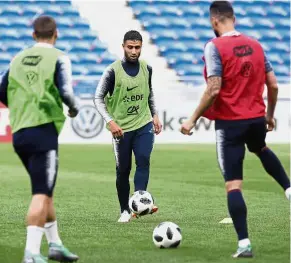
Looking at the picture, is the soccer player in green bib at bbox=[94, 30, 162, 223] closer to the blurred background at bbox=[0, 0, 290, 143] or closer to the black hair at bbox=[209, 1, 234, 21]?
the black hair at bbox=[209, 1, 234, 21]

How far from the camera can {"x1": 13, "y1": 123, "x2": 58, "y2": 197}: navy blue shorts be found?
706 centimetres

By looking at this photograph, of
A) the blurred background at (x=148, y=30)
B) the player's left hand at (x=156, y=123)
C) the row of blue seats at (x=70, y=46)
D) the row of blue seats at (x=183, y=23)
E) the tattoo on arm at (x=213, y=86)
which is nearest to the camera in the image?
the tattoo on arm at (x=213, y=86)

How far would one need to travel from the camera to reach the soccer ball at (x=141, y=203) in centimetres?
1014

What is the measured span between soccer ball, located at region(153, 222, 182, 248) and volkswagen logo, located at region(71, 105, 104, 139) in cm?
1598

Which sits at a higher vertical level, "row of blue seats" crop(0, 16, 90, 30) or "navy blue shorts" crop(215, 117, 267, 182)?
"row of blue seats" crop(0, 16, 90, 30)

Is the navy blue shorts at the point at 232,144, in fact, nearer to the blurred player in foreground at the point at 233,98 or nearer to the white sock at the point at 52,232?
the blurred player in foreground at the point at 233,98

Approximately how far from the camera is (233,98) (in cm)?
756

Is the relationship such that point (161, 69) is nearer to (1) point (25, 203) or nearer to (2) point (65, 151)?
(2) point (65, 151)

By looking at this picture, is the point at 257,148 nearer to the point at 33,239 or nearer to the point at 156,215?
the point at 33,239

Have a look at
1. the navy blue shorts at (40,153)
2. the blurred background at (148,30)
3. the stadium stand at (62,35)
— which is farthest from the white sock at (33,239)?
the stadium stand at (62,35)

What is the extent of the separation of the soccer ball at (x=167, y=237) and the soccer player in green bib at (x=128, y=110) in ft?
6.76

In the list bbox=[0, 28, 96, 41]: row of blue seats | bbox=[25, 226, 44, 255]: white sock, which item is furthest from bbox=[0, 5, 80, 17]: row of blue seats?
bbox=[25, 226, 44, 255]: white sock

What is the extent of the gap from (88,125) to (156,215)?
1367 centimetres

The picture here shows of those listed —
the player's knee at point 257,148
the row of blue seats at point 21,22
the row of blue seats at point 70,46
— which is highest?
the row of blue seats at point 21,22
